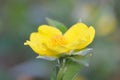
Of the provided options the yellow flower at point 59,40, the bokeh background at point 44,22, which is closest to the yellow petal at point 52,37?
the yellow flower at point 59,40

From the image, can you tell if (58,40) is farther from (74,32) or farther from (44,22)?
(44,22)

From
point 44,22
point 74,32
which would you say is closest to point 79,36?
point 74,32

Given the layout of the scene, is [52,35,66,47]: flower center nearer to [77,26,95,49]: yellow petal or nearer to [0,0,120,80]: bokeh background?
[77,26,95,49]: yellow petal

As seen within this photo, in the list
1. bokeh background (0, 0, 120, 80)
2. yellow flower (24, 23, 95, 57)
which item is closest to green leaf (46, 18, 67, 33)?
yellow flower (24, 23, 95, 57)

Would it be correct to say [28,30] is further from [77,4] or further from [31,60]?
[77,4]

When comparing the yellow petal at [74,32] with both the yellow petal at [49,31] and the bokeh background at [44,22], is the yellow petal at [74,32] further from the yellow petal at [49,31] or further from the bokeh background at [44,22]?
the bokeh background at [44,22]

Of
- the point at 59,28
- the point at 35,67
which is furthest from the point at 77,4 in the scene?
the point at 59,28
